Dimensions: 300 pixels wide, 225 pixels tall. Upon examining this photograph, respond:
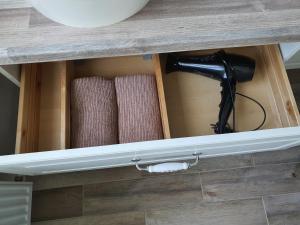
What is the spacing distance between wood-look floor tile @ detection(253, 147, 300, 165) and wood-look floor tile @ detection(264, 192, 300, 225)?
0.14 m

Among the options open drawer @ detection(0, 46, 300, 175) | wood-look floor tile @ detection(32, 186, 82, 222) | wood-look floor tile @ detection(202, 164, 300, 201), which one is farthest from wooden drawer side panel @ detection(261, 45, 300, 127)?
wood-look floor tile @ detection(32, 186, 82, 222)

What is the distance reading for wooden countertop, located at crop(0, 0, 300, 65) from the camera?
52 cm

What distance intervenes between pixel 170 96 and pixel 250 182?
571 mm

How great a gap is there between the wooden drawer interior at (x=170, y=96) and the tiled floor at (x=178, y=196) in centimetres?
36

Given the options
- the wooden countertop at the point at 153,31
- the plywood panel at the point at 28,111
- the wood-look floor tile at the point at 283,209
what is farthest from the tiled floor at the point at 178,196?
the wooden countertop at the point at 153,31

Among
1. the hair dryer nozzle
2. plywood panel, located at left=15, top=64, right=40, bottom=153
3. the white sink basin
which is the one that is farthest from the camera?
the hair dryer nozzle

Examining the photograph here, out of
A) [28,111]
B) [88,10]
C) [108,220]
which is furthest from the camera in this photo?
[108,220]

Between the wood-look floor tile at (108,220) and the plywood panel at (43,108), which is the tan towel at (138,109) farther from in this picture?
the wood-look floor tile at (108,220)

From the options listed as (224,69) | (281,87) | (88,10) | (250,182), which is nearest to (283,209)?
(250,182)

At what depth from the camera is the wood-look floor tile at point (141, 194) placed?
3.68ft

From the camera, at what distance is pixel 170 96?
0.88m

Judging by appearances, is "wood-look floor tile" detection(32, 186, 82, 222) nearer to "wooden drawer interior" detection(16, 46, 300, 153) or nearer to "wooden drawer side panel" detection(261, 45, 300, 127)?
"wooden drawer interior" detection(16, 46, 300, 153)

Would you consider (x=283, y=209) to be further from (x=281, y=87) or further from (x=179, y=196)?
(x=281, y=87)

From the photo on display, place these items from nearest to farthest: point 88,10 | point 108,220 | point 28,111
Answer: point 88,10 < point 28,111 < point 108,220
